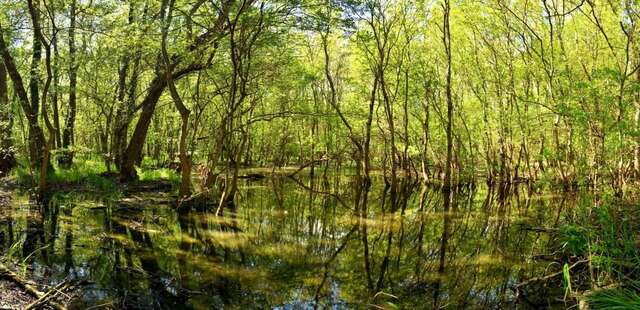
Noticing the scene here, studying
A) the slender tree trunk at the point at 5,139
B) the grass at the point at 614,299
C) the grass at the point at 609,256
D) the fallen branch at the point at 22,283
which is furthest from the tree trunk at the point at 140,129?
the grass at the point at 614,299

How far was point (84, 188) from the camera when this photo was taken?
18.2 meters

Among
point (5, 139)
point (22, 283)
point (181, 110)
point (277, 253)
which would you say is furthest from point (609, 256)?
point (5, 139)

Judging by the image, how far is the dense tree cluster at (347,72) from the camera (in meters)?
14.5

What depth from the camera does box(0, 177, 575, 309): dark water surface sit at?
25.2 ft

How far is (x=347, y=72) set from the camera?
3644 cm

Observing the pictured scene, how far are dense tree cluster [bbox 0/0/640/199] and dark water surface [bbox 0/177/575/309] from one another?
1970 mm

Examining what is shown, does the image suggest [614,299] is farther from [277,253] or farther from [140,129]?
[140,129]

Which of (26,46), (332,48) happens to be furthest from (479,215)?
(332,48)

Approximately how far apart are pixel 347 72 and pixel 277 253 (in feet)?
89.4

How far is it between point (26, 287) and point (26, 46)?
1918 centimetres

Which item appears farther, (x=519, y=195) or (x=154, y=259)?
(x=519, y=195)

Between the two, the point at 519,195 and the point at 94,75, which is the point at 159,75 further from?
the point at 519,195

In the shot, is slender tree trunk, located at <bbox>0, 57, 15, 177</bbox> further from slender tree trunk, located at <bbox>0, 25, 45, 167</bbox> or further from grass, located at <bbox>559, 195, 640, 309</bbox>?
grass, located at <bbox>559, 195, 640, 309</bbox>

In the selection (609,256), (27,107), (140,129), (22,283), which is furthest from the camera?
(140,129)
